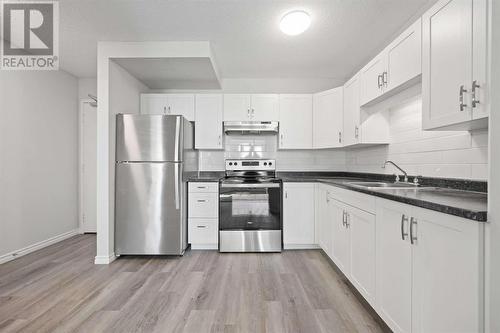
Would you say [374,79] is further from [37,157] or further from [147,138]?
[37,157]

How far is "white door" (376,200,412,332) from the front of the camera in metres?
1.39

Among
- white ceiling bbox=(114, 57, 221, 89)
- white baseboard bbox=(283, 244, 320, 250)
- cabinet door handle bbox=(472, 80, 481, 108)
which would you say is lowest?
white baseboard bbox=(283, 244, 320, 250)

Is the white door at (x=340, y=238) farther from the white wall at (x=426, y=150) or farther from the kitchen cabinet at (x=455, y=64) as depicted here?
the kitchen cabinet at (x=455, y=64)

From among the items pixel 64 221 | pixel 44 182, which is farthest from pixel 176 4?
pixel 64 221

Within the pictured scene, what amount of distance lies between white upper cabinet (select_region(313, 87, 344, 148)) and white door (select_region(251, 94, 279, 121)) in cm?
59

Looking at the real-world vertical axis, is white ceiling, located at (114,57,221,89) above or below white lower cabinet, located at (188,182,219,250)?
above

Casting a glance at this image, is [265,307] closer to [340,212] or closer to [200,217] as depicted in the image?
[340,212]

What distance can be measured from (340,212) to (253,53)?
212 cm

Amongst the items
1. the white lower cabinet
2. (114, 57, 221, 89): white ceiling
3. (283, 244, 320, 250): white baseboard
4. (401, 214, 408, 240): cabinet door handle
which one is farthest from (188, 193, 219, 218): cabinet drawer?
(401, 214, 408, 240): cabinet door handle

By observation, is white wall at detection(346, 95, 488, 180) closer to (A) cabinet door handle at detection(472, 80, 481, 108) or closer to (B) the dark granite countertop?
(B) the dark granite countertop

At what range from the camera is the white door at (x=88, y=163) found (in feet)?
13.2

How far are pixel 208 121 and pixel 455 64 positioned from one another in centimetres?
283

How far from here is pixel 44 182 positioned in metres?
3.39

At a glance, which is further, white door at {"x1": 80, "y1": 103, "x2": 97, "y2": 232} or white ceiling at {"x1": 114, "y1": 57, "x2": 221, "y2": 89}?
white door at {"x1": 80, "y1": 103, "x2": 97, "y2": 232}
